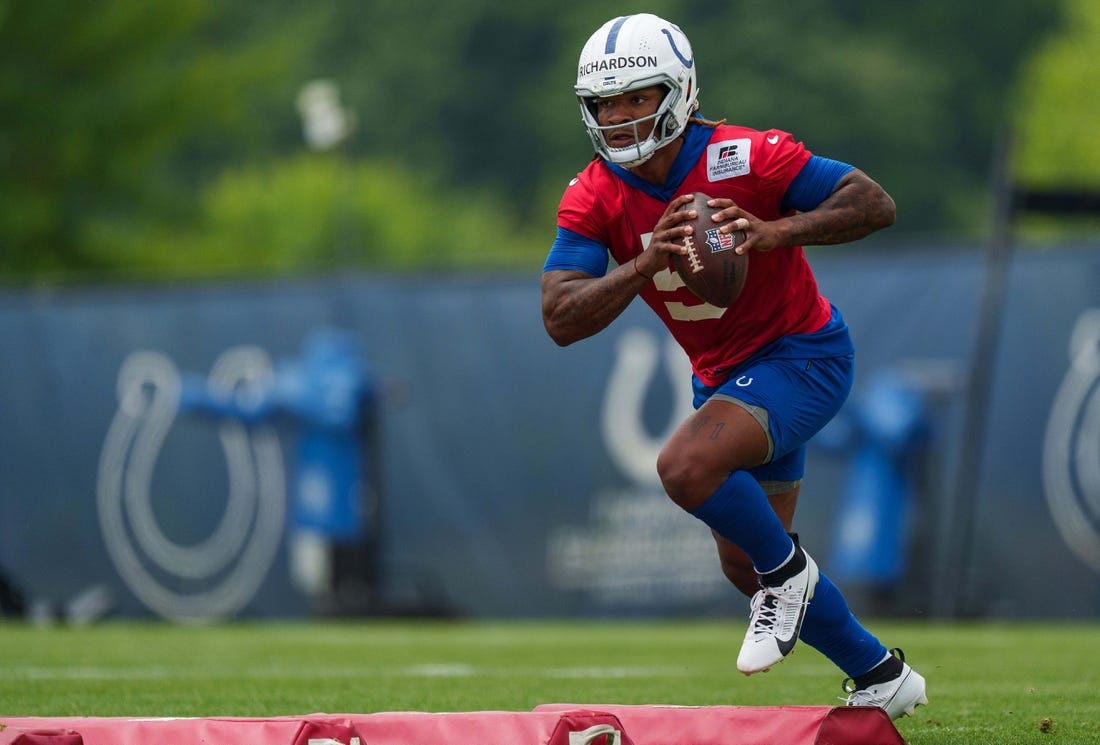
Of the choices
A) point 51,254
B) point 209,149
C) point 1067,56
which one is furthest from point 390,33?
point 51,254

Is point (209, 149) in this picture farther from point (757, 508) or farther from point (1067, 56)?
point (757, 508)

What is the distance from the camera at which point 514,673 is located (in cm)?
Answer: 802

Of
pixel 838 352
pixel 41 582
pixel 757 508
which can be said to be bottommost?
pixel 41 582

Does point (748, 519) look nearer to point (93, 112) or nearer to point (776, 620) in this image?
point (776, 620)

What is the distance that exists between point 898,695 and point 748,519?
891 millimetres

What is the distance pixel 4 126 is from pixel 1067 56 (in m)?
22.7

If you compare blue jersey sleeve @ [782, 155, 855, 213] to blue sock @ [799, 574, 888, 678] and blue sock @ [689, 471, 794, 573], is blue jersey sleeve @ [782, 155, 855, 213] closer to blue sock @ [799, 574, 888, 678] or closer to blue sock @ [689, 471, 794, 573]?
blue sock @ [689, 471, 794, 573]

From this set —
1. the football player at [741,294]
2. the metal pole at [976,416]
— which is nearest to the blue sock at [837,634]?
the football player at [741,294]

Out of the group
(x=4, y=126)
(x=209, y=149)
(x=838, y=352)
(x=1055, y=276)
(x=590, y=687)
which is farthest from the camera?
(x=209, y=149)

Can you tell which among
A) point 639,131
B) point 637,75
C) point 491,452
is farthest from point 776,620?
point 491,452

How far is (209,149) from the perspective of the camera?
47.4 meters

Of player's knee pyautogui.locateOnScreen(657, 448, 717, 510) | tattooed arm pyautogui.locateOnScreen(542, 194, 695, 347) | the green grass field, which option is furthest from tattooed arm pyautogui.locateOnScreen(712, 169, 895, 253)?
the green grass field

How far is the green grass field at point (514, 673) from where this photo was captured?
6129mm

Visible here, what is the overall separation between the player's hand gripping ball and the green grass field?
1.59 meters
